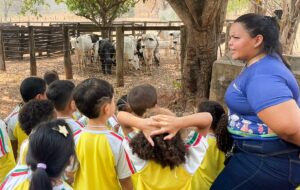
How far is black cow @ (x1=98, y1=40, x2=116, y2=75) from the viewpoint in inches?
440

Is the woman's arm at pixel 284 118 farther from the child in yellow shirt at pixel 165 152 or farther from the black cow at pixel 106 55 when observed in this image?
the black cow at pixel 106 55

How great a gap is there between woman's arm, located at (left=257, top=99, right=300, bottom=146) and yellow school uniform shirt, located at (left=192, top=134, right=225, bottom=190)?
784mm

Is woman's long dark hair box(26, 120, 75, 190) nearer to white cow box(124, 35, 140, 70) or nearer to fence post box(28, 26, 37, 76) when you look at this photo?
fence post box(28, 26, 37, 76)

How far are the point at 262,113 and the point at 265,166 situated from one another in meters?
0.35

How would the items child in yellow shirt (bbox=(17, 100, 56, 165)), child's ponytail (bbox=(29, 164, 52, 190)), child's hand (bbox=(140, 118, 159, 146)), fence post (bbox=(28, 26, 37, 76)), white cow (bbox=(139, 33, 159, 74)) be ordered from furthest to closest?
white cow (bbox=(139, 33, 159, 74)) < fence post (bbox=(28, 26, 37, 76)) < child in yellow shirt (bbox=(17, 100, 56, 165)) < child's hand (bbox=(140, 118, 159, 146)) < child's ponytail (bbox=(29, 164, 52, 190))

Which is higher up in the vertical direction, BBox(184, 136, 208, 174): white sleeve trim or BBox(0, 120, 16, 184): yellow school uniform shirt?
BBox(184, 136, 208, 174): white sleeve trim

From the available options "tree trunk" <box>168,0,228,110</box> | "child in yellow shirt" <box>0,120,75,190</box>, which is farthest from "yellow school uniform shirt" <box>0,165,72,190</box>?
"tree trunk" <box>168,0,228,110</box>

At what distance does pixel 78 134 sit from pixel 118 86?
667cm

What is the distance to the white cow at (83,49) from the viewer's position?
39.0 ft

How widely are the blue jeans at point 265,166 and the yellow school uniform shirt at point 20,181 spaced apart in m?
0.94

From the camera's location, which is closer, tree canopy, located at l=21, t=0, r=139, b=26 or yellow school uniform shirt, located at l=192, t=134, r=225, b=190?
yellow school uniform shirt, located at l=192, t=134, r=225, b=190

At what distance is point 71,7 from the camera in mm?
16938

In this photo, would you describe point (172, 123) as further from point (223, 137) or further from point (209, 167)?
point (209, 167)

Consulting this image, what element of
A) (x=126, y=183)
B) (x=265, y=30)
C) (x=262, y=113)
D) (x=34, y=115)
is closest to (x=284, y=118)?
(x=262, y=113)
